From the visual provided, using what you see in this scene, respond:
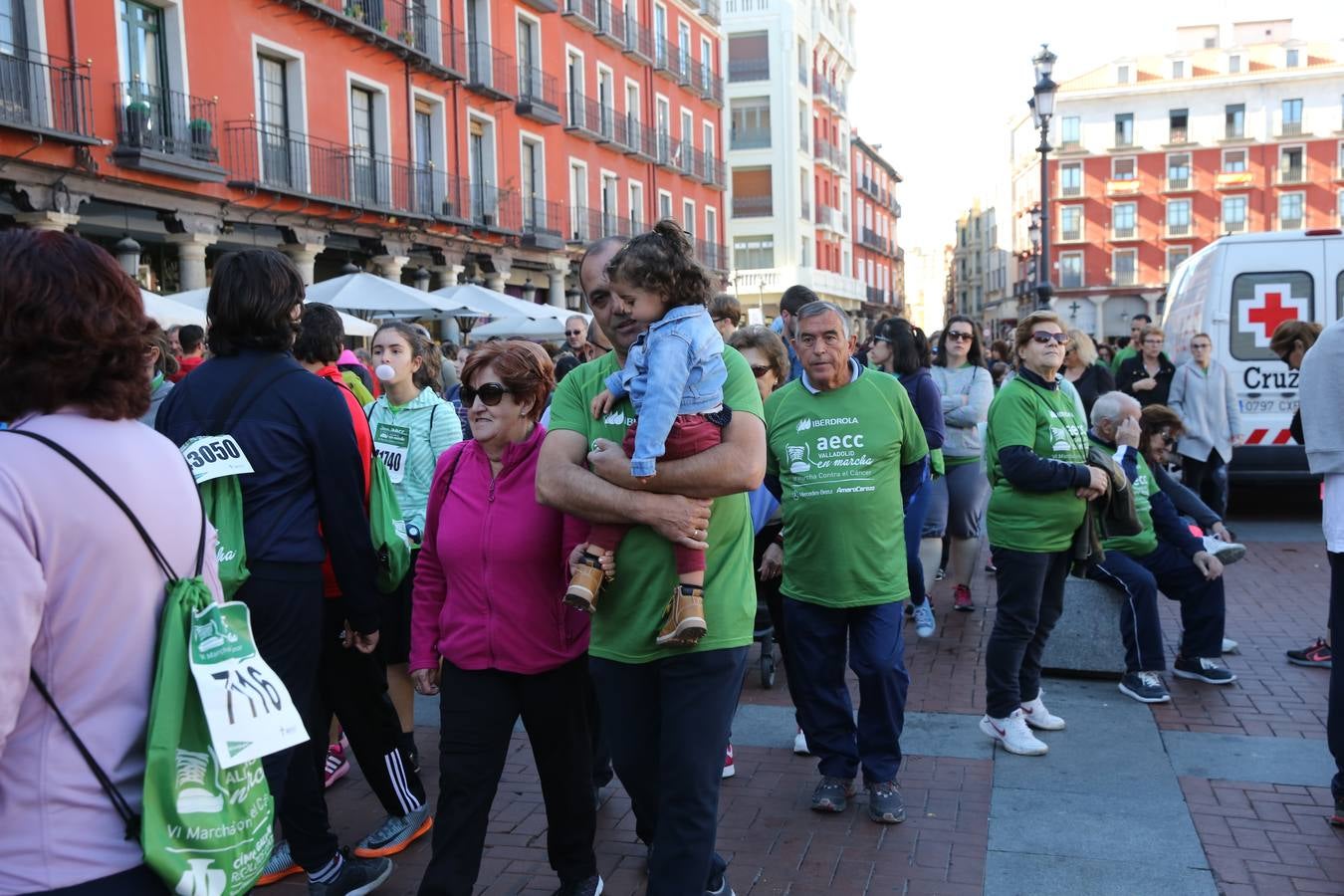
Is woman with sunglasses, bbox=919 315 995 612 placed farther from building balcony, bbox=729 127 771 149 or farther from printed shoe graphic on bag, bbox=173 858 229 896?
building balcony, bbox=729 127 771 149

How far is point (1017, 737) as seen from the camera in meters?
4.94

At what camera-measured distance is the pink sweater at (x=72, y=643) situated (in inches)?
68.5

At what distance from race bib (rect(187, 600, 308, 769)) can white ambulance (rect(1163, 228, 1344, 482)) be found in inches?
427

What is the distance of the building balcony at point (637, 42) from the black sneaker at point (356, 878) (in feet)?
97.1

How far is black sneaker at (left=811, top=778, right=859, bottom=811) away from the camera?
437cm

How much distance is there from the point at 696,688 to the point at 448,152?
21.8 m

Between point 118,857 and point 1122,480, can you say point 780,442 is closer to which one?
point 1122,480

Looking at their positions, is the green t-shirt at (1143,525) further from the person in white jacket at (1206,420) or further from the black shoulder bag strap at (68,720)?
the black shoulder bag strap at (68,720)

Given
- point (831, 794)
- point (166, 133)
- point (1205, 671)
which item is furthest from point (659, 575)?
point (166, 133)

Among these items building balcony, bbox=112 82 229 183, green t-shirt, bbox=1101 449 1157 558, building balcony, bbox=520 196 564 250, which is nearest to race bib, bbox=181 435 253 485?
green t-shirt, bbox=1101 449 1157 558

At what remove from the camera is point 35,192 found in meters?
13.6

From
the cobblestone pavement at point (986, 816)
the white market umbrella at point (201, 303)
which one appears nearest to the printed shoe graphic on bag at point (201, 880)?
the cobblestone pavement at point (986, 816)

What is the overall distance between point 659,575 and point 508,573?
56 centimetres

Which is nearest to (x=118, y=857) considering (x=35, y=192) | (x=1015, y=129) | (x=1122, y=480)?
(x=1122, y=480)
